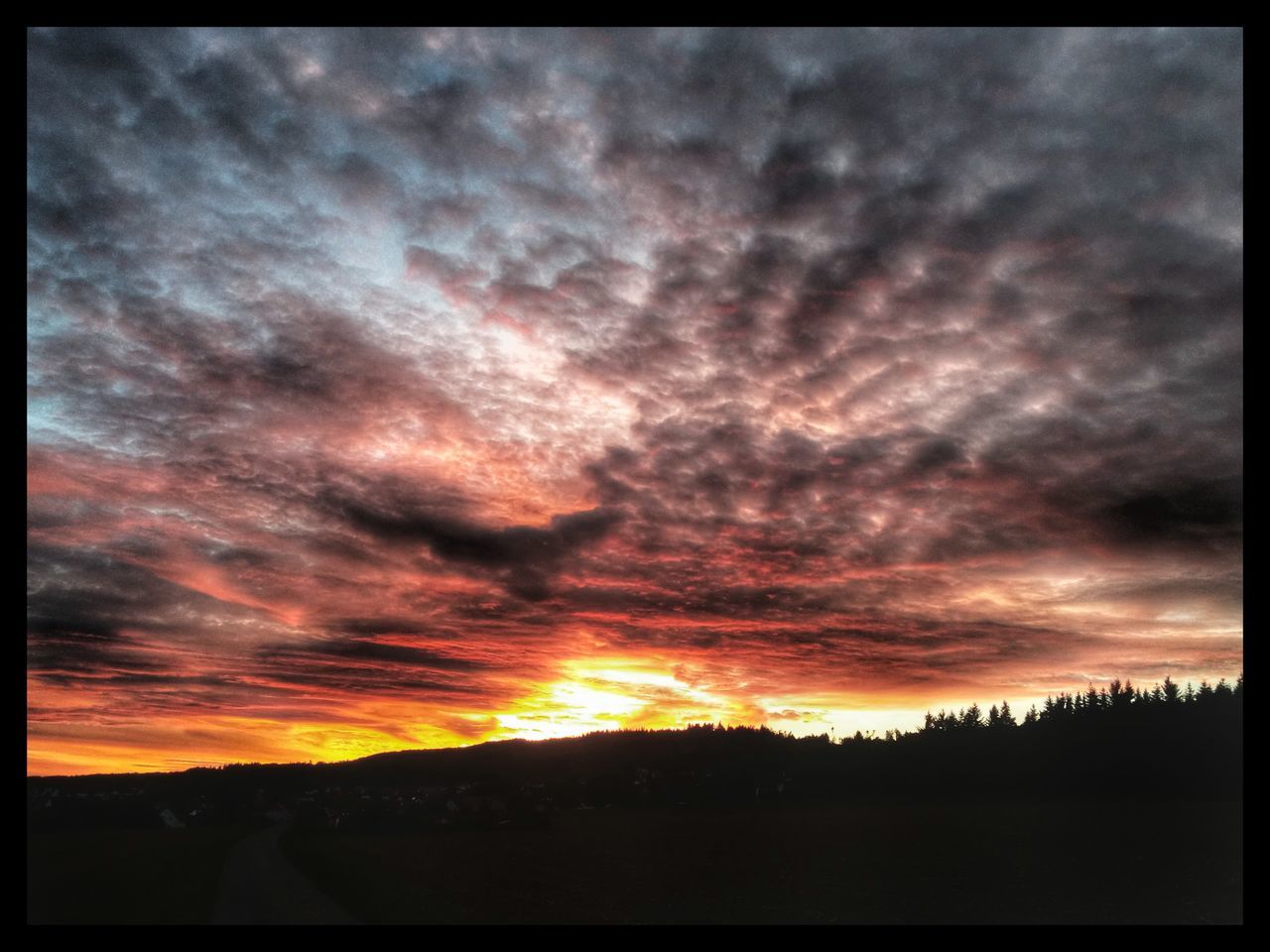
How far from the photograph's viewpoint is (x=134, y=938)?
67.2 ft

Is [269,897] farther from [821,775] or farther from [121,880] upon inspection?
[821,775]

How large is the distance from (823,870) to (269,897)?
125 ft

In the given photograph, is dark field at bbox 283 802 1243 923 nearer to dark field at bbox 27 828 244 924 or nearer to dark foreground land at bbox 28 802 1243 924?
dark foreground land at bbox 28 802 1243 924

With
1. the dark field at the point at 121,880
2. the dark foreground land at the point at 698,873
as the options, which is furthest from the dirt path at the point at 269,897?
the dark field at the point at 121,880

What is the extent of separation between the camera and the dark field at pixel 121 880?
108 ft

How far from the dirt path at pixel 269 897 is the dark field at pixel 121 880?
947 millimetres

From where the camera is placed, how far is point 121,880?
137 feet

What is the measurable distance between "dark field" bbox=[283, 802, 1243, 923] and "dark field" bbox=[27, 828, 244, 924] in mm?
7033

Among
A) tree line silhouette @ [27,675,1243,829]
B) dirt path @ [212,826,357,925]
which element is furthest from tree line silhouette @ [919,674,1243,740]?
dirt path @ [212,826,357,925]

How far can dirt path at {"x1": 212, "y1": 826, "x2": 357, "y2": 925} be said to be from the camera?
104 feet

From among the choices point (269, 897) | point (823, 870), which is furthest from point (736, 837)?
point (269, 897)

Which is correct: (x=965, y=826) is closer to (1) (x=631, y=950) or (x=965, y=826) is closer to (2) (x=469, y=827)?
(2) (x=469, y=827)

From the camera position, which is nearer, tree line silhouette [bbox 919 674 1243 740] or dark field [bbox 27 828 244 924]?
dark field [bbox 27 828 244 924]
